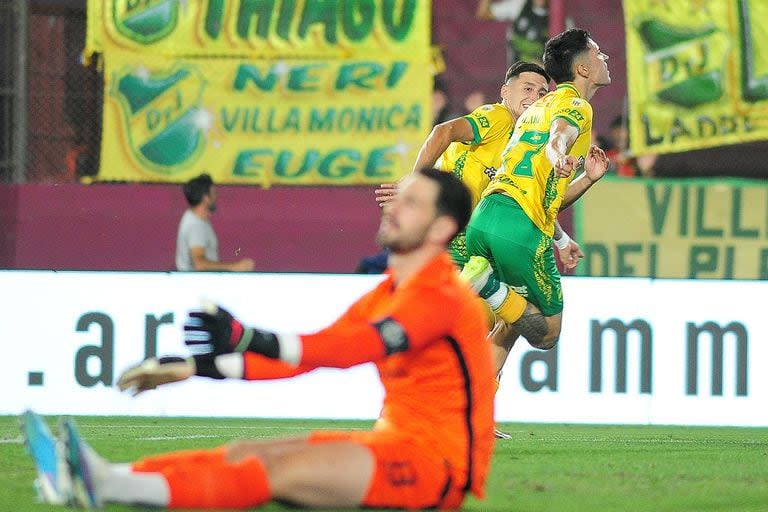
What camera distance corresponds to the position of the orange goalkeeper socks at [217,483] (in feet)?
14.3

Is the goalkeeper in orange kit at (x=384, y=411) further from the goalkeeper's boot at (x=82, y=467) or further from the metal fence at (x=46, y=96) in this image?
the metal fence at (x=46, y=96)

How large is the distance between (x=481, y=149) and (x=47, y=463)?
470 cm

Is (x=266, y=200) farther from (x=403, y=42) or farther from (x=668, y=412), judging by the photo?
(x=668, y=412)

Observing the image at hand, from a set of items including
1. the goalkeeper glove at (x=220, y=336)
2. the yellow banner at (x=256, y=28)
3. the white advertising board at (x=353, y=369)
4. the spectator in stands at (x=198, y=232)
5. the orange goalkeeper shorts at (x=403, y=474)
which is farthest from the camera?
the yellow banner at (x=256, y=28)

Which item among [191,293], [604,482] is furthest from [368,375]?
[604,482]

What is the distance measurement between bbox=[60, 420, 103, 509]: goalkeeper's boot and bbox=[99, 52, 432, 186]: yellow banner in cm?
1060

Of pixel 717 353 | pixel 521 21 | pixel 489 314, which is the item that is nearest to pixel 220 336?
pixel 489 314

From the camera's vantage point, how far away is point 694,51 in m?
15.0

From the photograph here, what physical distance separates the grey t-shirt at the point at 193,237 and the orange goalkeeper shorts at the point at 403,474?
897 centimetres

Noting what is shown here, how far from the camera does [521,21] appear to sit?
14.7 metres

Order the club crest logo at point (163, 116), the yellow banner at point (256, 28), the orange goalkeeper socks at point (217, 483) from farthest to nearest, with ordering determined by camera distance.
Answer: the club crest logo at point (163, 116) < the yellow banner at point (256, 28) < the orange goalkeeper socks at point (217, 483)

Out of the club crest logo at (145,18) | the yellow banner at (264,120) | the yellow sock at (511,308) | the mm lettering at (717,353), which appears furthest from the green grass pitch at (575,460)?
the club crest logo at (145,18)

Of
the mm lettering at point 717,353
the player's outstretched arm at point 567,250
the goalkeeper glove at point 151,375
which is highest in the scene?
the player's outstretched arm at point 567,250

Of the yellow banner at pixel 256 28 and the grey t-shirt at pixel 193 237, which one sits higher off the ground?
the yellow banner at pixel 256 28
